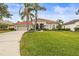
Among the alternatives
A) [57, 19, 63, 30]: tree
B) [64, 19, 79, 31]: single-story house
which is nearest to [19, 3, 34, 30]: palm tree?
[57, 19, 63, 30]: tree

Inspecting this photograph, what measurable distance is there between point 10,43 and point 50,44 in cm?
60

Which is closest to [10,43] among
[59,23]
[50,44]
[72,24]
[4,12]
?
[4,12]

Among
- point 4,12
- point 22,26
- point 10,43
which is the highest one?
point 4,12

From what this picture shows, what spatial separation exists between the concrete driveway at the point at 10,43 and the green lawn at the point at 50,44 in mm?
74

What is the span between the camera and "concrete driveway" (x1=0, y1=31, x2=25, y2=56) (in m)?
6.29

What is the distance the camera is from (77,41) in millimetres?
6340

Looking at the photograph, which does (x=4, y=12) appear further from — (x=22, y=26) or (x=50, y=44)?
(x=50, y=44)

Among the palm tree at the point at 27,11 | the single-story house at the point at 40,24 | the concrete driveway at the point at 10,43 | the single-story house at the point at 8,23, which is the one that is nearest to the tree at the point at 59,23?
the single-story house at the point at 40,24

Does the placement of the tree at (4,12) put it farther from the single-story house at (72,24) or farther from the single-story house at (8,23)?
the single-story house at (72,24)

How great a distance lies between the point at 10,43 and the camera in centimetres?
645

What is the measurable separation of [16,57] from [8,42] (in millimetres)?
328

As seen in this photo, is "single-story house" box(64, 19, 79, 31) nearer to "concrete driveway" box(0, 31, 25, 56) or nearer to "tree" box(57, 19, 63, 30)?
"tree" box(57, 19, 63, 30)

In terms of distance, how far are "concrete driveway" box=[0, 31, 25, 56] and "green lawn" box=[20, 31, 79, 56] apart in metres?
0.07

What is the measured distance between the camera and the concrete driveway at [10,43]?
20.6ft
